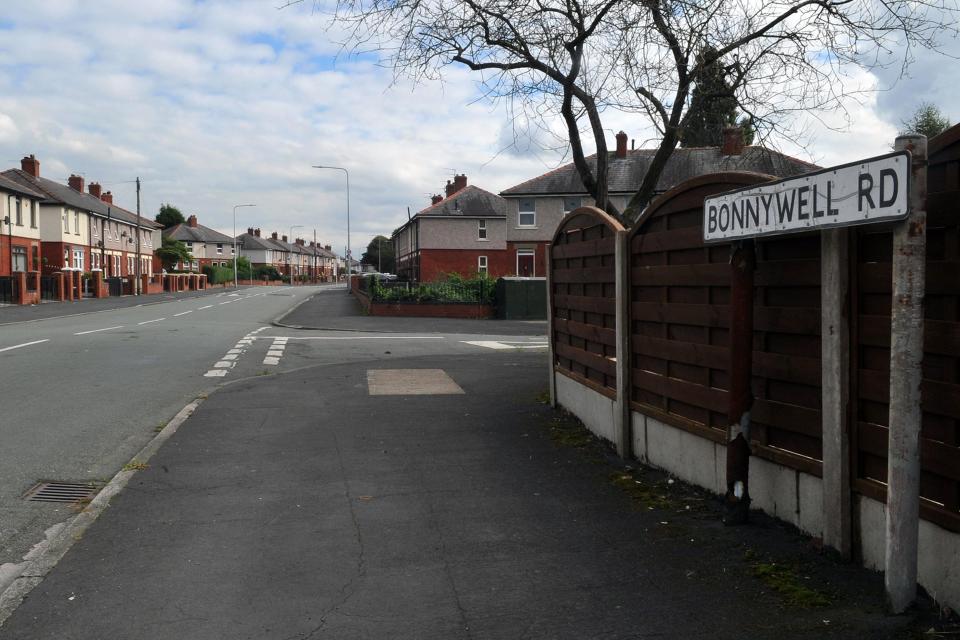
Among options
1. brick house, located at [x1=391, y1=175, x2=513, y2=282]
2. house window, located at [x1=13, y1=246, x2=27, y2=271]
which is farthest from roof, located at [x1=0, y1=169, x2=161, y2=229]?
brick house, located at [x1=391, y1=175, x2=513, y2=282]

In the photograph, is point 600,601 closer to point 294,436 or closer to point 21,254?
point 294,436

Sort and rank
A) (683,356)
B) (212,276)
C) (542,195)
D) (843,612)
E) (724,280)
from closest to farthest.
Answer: (843,612) → (724,280) → (683,356) → (542,195) → (212,276)

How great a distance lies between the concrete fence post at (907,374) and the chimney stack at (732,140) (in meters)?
7.94

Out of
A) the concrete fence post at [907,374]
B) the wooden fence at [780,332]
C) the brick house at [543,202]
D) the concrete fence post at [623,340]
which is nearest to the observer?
the concrete fence post at [907,374]

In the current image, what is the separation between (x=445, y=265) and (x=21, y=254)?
27224 millimetres

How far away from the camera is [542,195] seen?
5153 cm

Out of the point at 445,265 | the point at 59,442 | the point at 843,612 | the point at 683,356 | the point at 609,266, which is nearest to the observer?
the point at 843,612

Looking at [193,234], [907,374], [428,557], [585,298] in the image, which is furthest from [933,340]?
[193,234]

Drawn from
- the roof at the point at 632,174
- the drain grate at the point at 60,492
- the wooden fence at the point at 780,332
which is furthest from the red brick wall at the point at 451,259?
the drain grate at the point at 60,492

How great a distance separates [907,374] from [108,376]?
11855mm

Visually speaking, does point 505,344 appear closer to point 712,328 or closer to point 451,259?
point 712,328

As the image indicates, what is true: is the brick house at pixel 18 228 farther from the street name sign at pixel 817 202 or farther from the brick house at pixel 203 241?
the brick house at pixel 203 241

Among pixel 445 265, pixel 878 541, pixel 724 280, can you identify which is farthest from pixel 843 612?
pixel 445 265

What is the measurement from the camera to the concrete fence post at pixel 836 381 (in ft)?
13.2
